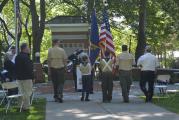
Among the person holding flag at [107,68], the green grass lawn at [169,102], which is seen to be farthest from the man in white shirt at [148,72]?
the person holding flag at [107,68]

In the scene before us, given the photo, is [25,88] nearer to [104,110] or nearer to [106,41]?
[104,110]

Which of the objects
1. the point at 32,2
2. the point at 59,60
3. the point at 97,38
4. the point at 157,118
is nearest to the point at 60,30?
the point at 32,2

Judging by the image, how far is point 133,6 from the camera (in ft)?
114

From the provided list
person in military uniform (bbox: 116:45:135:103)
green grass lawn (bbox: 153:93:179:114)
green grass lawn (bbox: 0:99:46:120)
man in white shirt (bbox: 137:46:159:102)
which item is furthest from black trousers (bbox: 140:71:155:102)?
green grass lawn (bbox: 0:99:46:120)

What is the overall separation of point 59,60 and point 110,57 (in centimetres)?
188

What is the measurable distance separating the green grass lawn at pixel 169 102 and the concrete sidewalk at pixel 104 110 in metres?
0.34

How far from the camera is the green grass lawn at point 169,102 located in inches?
650

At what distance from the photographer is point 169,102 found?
18250mm

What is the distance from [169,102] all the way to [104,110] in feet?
10.8

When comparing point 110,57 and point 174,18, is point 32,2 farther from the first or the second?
point 110,57

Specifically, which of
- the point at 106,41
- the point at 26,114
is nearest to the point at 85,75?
the point at 106,41

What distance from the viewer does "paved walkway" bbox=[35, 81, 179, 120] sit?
47.1ft

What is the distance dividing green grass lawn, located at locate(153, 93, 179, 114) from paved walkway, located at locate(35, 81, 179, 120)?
0.33 meters

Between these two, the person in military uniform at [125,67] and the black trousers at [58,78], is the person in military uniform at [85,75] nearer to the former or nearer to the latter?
the black trousers at [58,78]
